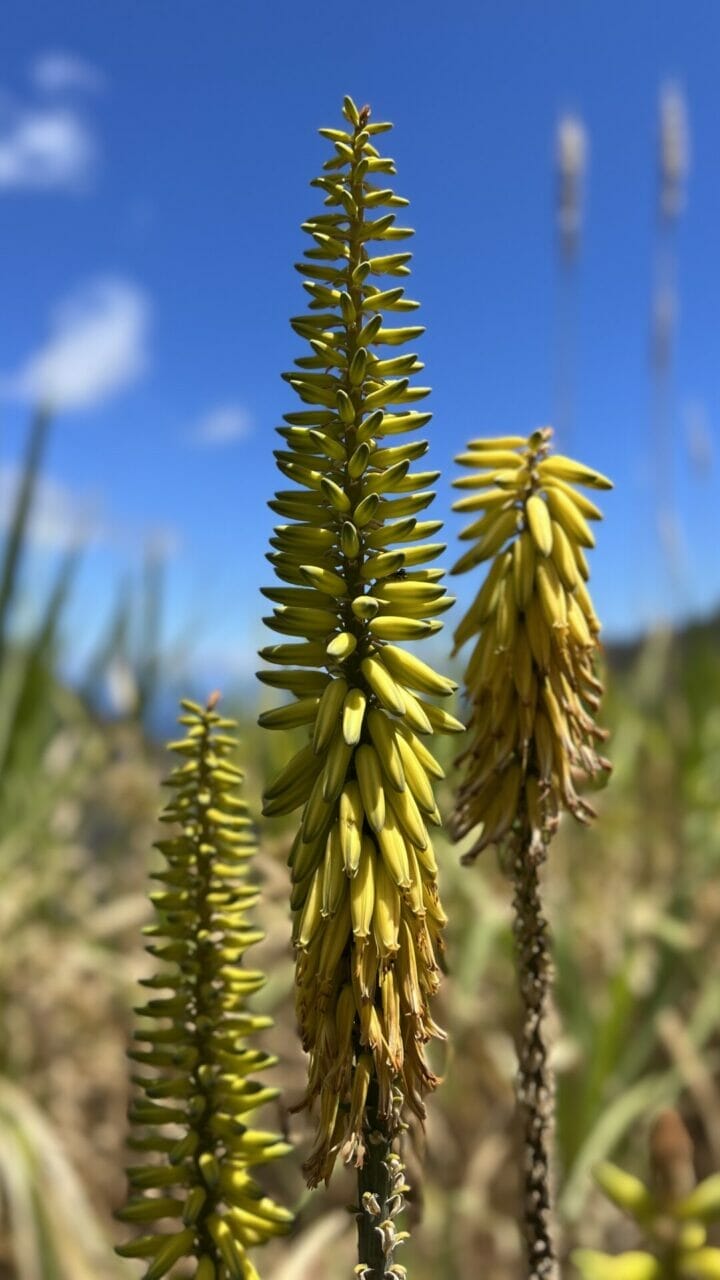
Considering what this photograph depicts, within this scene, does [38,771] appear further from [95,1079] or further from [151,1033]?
[151,1033]

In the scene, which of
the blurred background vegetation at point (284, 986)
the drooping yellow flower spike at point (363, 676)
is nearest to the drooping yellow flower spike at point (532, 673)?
the drooping yellow flower spike at point (363, 676)

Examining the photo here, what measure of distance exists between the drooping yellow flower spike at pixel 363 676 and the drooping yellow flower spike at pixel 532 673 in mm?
348

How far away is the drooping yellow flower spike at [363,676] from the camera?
109 centimetres

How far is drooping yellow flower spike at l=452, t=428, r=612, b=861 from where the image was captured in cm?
149

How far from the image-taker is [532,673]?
1515 millimetres

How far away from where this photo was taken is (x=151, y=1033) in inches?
47.3

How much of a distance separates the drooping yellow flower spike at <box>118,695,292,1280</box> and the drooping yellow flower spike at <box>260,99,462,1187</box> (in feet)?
0.40

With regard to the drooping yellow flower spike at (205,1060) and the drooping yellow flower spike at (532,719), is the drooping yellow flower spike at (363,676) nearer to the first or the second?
the drooping yellow flower spike at (205,1060)

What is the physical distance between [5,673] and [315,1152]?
4.15m

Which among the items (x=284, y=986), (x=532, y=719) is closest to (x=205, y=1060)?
(x=532, y=719)

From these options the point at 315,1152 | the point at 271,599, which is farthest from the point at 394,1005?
the point at 271,599

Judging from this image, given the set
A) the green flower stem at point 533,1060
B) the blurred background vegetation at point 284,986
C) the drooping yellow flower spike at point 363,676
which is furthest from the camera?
the blurred background vegetation at point 284,986

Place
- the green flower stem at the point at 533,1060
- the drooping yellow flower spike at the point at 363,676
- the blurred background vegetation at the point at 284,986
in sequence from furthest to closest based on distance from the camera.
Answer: the blurred background vegetation at the point at 284,986
the green flower stem at the point at 533,1060
the drooping yellow flower spike at the point at 363,676

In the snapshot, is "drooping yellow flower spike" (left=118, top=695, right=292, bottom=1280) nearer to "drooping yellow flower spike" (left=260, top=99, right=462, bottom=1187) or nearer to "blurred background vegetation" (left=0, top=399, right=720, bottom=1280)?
"drooping yellow flower spike" (left=260, top=99, right=462, bottom=1187)
